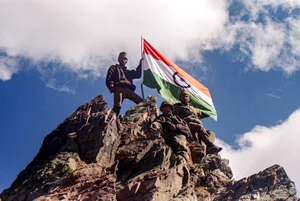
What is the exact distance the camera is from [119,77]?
27016mm

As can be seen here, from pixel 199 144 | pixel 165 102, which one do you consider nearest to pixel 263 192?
pixel 199 144

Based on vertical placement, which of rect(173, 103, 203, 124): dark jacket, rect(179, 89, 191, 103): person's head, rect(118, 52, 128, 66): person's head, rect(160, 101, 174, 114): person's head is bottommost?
rect(160, 101, 174, 114): person's head

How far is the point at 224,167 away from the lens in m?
21.5

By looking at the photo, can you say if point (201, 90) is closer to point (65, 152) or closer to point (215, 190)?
point (215, 190)

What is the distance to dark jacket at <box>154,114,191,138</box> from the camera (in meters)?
21.2

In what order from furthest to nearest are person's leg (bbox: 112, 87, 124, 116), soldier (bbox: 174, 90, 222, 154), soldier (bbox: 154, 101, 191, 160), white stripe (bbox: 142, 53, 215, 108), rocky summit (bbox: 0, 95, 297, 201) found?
white stripe (bbox: 142, 53, 215, 108) < person's leg (bbox: 112, 87, 124, 116) < soldier (bbox: 174, 90, 222, 154) < soldier (bbox: 154, 101, 191, 160) < rocky summit (bbox: 0, 95, 297, 201)

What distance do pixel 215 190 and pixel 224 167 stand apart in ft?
8.62

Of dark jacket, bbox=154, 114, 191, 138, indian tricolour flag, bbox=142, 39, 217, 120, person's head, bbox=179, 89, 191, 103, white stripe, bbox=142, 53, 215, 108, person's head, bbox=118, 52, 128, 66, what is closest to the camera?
dark jacket, bbox=154, 114, 191, 138

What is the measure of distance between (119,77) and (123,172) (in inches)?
404

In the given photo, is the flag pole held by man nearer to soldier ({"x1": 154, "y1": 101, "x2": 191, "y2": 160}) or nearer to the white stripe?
the white stripe

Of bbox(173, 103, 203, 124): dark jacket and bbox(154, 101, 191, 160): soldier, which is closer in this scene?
bbox(154, 101, 191, 160): soldier

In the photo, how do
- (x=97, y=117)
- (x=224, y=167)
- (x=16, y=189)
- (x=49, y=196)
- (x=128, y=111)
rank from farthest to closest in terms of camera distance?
(x=128, y=111) → (x=224, y=167) → (x=97, y=117) → (x=16, y=189) → (x=49, y=196)

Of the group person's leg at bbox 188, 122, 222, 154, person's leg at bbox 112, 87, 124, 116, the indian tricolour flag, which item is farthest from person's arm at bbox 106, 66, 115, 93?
person's leg at bbox 188, 122, 222, 154

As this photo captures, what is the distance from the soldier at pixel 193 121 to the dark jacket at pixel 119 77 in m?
3.46
